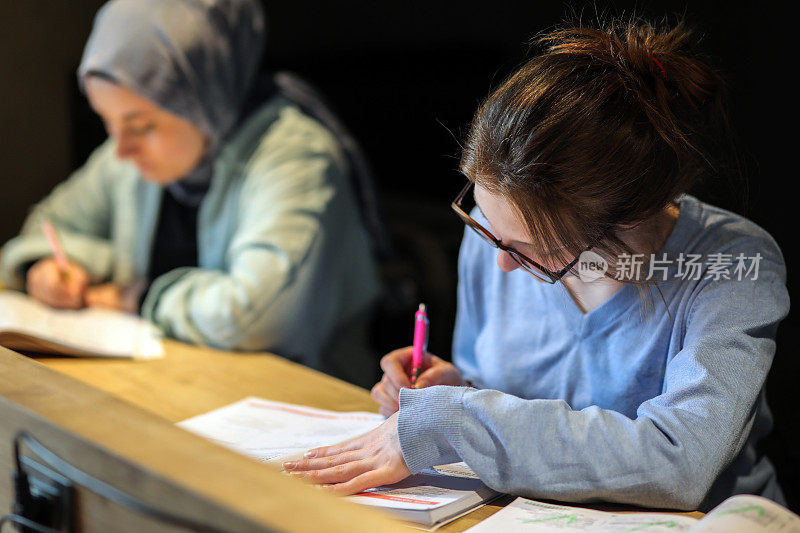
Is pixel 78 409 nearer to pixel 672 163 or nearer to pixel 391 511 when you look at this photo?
pixel 391 511

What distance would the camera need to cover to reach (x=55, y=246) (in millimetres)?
1857

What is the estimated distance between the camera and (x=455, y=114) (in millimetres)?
2207

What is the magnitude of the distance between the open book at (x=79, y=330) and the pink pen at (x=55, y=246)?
0.10m

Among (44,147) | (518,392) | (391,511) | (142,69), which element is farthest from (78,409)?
(44,147)

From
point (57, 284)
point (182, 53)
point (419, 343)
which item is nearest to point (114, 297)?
point (57, 284)

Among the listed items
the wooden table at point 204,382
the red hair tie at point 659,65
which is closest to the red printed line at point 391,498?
the wooden table at point 204,382

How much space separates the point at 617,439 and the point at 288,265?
899mm

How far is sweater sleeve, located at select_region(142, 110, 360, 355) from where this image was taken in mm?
1560

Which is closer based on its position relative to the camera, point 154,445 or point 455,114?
point 154,445

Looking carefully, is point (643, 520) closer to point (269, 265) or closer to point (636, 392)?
point (636, 392)

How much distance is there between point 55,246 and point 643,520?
1482 millimetres

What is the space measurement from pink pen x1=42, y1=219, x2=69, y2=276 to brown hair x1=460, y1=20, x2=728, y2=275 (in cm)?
119

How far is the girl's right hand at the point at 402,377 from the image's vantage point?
1074 millimetres

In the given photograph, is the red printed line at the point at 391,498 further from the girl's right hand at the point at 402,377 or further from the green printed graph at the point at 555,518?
the girl's right hand at the point at 402,377
